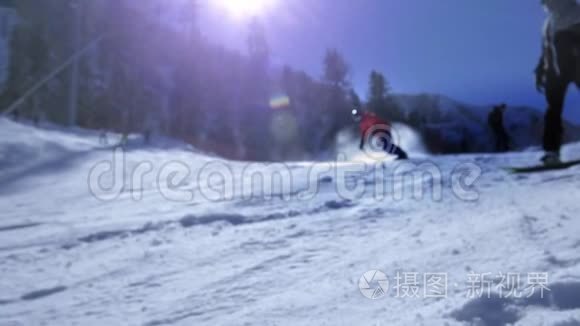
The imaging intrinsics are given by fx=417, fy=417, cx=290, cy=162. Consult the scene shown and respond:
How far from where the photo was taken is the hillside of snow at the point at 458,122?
2473cm

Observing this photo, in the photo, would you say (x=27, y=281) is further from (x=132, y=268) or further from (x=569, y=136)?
(x=569, y=136)

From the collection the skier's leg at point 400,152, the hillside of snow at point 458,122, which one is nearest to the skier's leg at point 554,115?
the skier's leg at point 400,152

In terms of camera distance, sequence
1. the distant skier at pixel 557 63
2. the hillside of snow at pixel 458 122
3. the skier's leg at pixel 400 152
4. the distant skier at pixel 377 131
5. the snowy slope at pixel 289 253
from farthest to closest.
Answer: the hillside of snow at pixel 458 122 → the distant skier at pixel 377 131 → the skier's leg at pixel 400 152 → the distant skier at pixel 557 63 → the snowy slope at pixel 289 253

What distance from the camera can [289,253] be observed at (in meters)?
2.49

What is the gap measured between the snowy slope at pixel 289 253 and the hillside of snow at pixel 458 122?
18808 mm

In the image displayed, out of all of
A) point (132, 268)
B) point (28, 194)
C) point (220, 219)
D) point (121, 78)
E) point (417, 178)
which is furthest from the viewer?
point (121, 78)

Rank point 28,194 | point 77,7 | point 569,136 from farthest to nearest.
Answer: point 77,7 → point 569,136 → point 28,194

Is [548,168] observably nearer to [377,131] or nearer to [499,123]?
[377,131]

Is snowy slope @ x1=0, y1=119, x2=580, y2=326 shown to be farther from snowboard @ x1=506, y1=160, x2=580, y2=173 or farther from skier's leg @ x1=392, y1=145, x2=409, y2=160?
skier's leg @ x1=392, y1=145, x2=409, y2=160

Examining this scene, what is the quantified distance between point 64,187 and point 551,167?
230 inches

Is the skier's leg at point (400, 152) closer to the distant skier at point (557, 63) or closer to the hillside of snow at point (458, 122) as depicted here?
the distant skier at point (557, 63)

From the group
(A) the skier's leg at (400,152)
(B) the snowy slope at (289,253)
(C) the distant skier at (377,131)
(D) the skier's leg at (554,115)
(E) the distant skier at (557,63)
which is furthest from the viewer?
(C) the distant skier at (377,131)

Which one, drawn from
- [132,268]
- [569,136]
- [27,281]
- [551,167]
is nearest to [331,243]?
[132,268]

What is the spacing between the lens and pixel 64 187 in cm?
557
